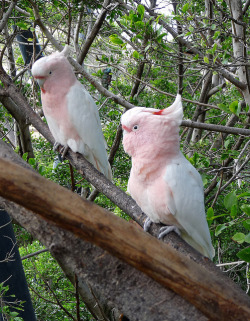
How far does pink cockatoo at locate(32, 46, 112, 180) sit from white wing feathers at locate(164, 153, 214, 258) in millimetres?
663

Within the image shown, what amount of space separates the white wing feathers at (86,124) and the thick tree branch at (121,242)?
3.64 feet

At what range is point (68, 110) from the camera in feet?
5.79

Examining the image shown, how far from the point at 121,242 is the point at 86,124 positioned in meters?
1.18

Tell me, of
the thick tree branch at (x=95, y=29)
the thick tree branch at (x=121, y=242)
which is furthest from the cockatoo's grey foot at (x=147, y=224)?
the thick tree branch at (x=95, y=29)

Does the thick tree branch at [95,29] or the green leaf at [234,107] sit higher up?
the thick tree branch at [95,29]

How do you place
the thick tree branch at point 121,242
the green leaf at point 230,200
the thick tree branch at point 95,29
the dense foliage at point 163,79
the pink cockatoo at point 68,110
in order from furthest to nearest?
1. the thick tree branch at point 95,29
2. the dense foliage at point 163,79
3. the pink cockatoo at point 68,110
4. the green leaf at point 230,200
5. the thick tree branch at point 121,242

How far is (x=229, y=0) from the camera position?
1.97m

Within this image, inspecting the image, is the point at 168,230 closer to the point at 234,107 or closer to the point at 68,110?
the point at 234,107

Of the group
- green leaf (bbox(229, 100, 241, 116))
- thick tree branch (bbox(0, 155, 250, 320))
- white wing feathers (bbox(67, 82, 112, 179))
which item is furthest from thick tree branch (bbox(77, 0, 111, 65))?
thick tree branch (bbox(0, 155, 250, 320))

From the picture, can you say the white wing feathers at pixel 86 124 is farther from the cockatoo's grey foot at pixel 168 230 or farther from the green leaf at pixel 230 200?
the green leaf at pixel 230 200

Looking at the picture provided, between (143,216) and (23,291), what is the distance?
1479 mm

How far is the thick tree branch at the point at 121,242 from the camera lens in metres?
0.68

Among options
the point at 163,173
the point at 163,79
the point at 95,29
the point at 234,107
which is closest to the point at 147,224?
the point at 163,173

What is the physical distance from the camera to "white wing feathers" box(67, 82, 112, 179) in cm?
177
